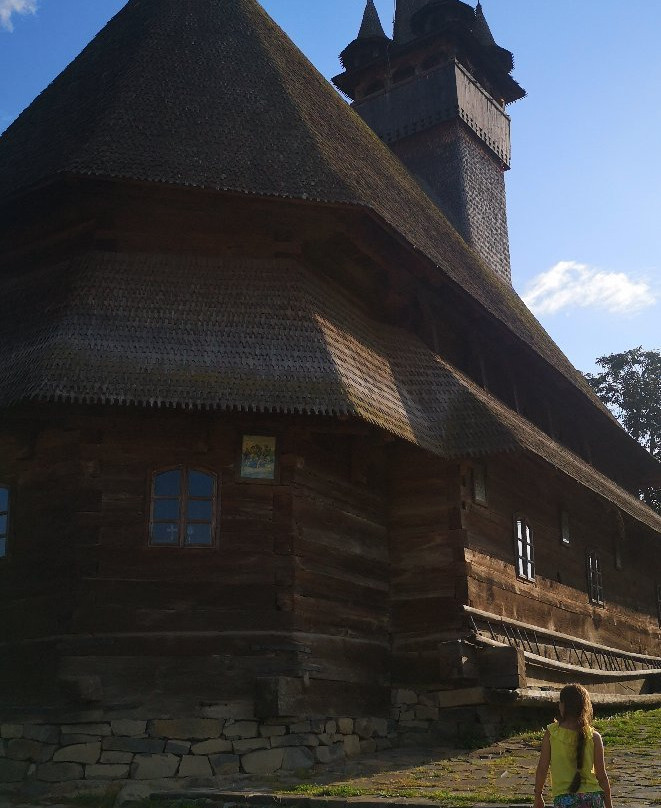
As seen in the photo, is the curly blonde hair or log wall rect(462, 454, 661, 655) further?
log wall rect(462, 454, 661, 655)

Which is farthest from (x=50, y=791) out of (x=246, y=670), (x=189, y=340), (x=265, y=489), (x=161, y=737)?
(x=189, y=340)

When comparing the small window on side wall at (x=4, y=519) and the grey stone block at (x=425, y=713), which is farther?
the grey stone block at (x=425, y=713)

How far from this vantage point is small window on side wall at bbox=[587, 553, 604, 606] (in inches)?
602

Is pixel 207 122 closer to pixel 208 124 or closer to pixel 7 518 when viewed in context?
pixel 208 124

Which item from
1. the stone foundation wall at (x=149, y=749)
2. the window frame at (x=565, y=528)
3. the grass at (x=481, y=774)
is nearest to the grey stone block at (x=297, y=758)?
the stone foundation wall at (x=149, y=749)

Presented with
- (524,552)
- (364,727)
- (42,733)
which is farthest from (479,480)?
(42,733)

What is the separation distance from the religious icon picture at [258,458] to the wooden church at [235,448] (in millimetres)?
22

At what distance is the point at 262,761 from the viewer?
8859 mm

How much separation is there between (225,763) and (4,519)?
3171mm

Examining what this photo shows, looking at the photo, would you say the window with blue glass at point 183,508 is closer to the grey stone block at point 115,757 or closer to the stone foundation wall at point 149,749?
the stone foundation wall at point 149,749

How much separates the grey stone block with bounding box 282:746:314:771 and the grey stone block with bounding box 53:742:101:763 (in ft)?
5.29

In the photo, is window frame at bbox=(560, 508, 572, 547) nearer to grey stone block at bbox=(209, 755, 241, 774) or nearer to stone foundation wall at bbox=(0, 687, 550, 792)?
stone foundation wall at bbox=(0, 687, 550, 792)

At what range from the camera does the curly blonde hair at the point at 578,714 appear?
505cm

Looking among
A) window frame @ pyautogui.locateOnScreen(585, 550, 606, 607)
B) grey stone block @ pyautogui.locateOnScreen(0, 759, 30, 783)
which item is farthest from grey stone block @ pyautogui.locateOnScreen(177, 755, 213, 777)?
window frame @ pyautogui.locateOnScreen(585, 550, 606, 607)
